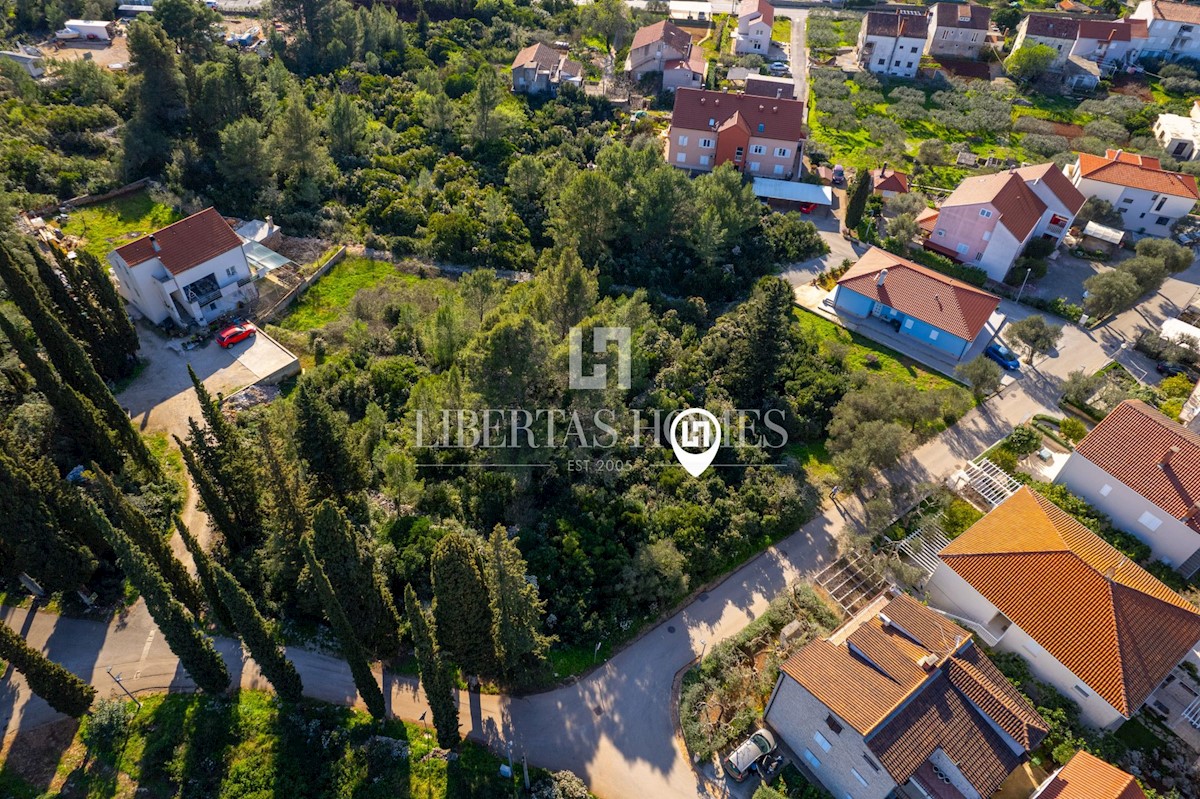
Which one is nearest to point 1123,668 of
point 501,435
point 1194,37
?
point 501,435

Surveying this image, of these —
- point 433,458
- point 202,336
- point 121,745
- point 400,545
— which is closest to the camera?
point 121,745

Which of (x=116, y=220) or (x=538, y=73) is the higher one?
(x=538, y=73)

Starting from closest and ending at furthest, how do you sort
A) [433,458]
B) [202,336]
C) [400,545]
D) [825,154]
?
[400,545] < [433,458] < [202,336] < [825,154]

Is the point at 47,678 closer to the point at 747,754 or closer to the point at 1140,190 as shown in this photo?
the point at 747,754

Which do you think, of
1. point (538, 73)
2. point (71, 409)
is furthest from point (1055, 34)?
point (71, 409)

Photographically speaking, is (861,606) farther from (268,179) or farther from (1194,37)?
(1194,37)

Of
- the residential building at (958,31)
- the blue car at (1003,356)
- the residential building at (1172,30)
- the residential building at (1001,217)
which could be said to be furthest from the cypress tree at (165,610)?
the residential building at (1172,30)

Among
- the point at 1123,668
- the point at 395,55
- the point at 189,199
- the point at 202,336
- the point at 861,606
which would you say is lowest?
the point at 861,606
